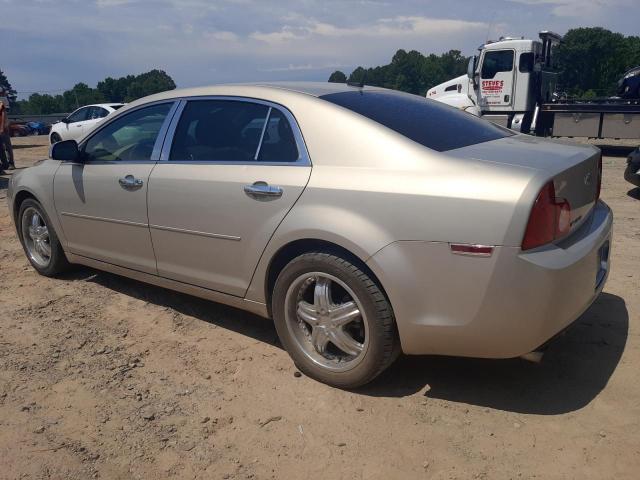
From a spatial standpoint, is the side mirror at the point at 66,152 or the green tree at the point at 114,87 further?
the green tree at the point at 114,87

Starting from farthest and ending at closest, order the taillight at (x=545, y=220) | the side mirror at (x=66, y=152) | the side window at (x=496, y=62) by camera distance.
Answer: the side window at (x=496, y=62) → the side mirror at (x=66, y=152) → the taillight at (x=545, y=220)

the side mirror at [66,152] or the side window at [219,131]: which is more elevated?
the side window at [219,131]

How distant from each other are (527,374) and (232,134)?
2.20m

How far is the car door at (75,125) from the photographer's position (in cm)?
1697

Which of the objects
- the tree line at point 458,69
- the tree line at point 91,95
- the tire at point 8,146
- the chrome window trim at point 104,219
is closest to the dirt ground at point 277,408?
the chrome window trim at point 104,219

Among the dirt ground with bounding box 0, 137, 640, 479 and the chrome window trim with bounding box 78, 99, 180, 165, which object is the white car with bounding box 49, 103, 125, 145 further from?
the dirt ground with bounding box 0, 137, 640, 479

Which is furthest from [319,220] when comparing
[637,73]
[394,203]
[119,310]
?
[637,73]

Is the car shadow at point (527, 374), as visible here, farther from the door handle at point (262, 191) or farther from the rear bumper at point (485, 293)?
the door handle at point (262, 191)

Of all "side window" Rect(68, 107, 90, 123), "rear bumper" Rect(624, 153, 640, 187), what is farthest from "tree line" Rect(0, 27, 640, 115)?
"rear bumper" Rect(624, 153, 640, 187)

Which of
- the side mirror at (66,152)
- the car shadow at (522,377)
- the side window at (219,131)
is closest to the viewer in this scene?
the car shadow at (522,377)

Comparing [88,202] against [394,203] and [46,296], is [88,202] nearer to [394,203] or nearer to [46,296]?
[46,296]

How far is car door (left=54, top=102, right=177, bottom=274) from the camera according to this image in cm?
382

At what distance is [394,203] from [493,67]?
1330 cm

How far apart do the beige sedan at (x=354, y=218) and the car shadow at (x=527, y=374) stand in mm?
365
